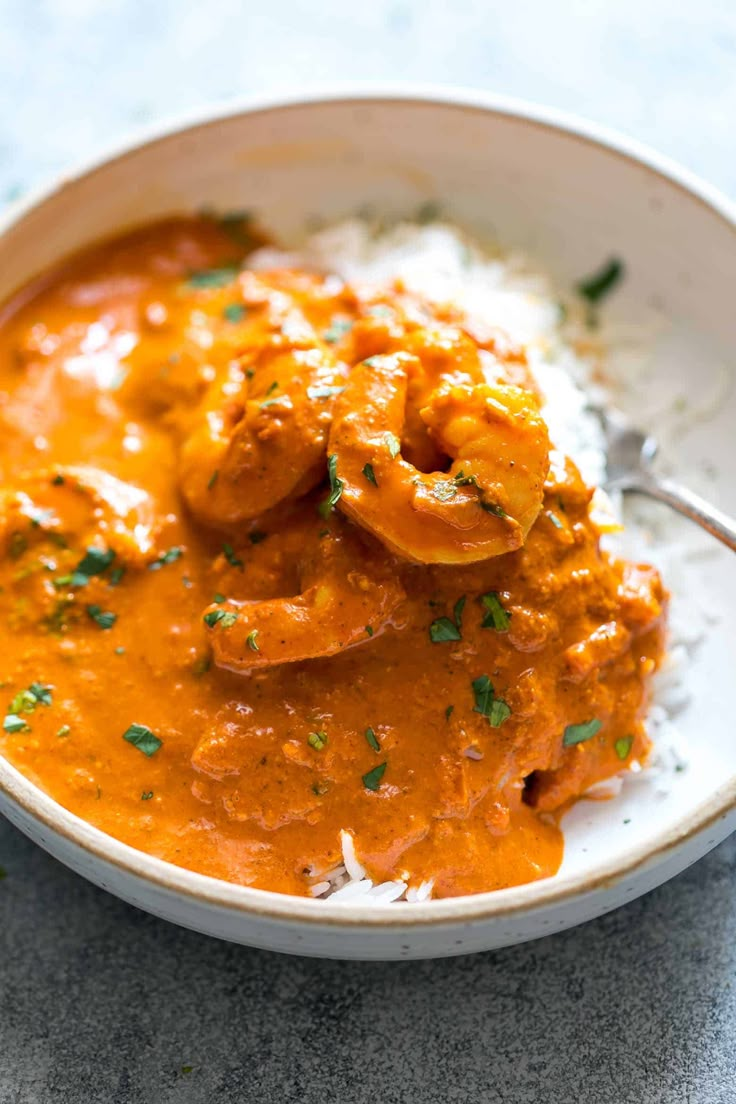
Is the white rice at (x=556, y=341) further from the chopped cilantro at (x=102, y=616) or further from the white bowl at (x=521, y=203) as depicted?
the chopped cilantro at (x=102, y=616)

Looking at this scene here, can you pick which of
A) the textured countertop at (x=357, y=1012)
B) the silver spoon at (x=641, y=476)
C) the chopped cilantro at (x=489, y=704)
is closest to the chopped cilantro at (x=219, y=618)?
the chopped cilantro at (x=489, y=704)

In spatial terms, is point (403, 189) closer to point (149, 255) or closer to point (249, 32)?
point (149, 255)

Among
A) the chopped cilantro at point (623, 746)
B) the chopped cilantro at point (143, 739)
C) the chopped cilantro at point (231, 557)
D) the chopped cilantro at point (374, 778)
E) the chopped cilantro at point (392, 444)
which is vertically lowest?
the chopped cilantro at point (143, 739)

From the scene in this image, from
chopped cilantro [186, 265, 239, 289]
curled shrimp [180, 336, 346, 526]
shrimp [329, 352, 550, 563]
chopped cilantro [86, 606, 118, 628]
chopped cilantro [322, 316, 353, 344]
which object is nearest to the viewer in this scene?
shrimp [329, 352, 550, 563]

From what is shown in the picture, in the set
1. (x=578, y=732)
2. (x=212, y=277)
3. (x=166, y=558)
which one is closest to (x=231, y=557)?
(x=166, y=558)

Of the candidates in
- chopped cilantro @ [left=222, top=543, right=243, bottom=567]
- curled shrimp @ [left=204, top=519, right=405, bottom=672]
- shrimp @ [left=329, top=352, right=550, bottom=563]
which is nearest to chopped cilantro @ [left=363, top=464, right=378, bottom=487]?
shrimp @ [left=329, top=352, right=550, bottom=563]

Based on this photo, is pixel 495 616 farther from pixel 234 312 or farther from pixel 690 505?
pixel 234 312

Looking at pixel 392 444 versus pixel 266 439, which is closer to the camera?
pixel 392 444

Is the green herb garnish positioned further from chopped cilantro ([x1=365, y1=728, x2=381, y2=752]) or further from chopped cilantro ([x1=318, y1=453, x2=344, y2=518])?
chopped cilantro ([x1=318, y1=453, x2=344, y2=518])
